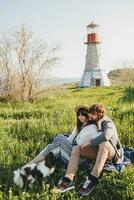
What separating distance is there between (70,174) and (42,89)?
1301cm

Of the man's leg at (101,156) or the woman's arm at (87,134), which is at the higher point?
the woman's arm at (87,134)

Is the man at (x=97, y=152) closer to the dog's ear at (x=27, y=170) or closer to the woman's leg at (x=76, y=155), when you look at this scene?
the woman's leg at (x=76, y=155)

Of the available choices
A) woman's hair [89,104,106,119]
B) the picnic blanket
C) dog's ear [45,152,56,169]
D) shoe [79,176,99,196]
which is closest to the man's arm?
woman's hair [89,104,106,119]

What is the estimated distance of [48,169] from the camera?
6879mm

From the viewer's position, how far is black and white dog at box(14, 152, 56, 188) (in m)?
6.67

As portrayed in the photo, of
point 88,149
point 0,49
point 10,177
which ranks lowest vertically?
point 10,177

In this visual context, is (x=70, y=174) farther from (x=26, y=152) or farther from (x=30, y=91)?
(x=30, y=91)

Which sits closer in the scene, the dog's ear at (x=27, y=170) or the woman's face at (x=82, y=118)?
the dog's ear at (x=27, y=170)

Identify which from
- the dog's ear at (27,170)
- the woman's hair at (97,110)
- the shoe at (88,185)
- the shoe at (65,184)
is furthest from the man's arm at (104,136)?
the dog's ear at (27,170)

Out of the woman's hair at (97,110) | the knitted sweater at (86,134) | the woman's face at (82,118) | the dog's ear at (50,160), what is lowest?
the dog's ear at (50,160)

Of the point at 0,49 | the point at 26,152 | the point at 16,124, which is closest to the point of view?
the point at 26,152

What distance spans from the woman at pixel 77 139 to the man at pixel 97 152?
141 mm

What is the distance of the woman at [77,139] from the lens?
699 cm

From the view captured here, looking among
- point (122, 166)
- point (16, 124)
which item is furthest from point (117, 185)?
point (16, 124)
